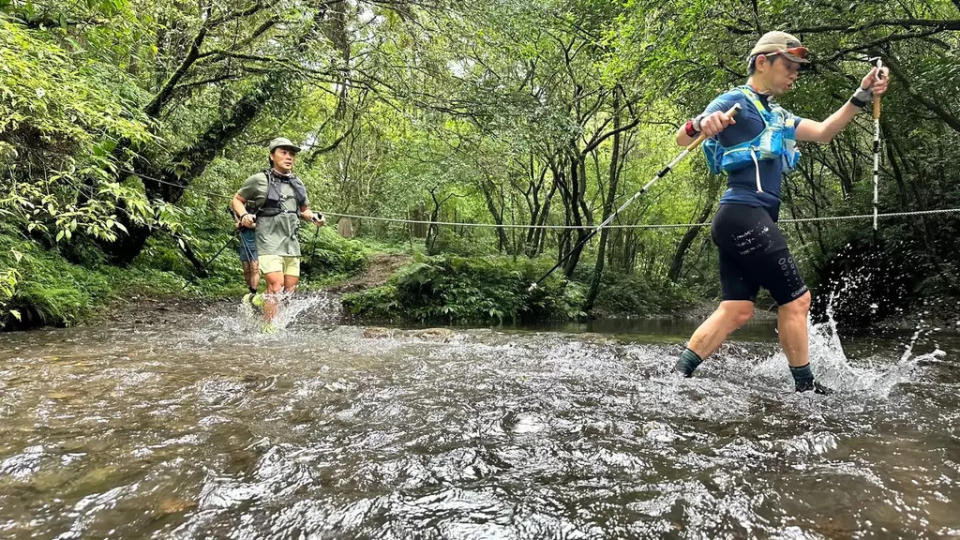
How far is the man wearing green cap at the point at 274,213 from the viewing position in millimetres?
6062

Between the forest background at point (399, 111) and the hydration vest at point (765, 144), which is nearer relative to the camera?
the hydration vest at point (765, 144)

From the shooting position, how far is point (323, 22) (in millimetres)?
9125

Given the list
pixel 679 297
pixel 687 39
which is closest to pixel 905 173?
pixel 687 39

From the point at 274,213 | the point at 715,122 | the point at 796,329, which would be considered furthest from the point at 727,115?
the point at 274,213

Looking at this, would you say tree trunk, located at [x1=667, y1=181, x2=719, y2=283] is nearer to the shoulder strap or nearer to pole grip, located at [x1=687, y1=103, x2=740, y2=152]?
the shoulder strap

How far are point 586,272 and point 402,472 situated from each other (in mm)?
21186

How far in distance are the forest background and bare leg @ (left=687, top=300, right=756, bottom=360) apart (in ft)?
13.5

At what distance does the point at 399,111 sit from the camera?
8773 millimetres

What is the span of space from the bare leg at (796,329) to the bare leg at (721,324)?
24 cm

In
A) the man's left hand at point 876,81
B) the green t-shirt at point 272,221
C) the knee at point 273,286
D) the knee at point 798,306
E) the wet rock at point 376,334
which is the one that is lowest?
the wet rock at point 376,334

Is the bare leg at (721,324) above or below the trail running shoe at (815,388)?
above

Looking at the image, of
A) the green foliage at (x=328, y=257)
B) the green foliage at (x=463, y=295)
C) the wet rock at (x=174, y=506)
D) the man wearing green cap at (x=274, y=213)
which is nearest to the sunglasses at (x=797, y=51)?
the wet rock at (x=174, y=506)

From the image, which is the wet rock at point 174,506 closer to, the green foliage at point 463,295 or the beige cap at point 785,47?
the beige cap at point 785,47

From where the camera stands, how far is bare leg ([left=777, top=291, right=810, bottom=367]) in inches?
128
